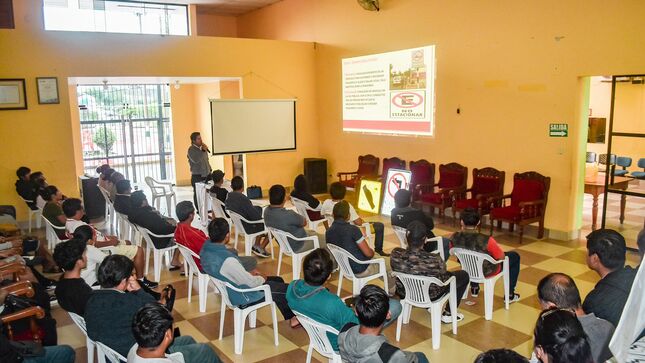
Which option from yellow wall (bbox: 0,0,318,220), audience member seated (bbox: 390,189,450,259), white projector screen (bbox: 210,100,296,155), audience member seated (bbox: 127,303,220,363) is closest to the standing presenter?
white projector screen (bbox: 210,100,296,155)

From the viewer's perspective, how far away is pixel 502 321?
4543mm

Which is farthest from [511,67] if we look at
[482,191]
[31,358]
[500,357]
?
→ [31,358]

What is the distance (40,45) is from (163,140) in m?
4.69

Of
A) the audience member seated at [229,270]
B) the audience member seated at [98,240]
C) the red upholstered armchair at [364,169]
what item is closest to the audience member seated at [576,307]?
the audience member seated at [229,270]

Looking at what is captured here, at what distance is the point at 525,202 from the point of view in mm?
6957

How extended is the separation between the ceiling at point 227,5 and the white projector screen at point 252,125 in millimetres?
2859

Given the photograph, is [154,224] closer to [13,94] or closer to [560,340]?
[560,340]

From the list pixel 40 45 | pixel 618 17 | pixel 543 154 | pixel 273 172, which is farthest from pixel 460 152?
pixel 40 45

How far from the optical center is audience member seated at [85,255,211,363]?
2.93 meters

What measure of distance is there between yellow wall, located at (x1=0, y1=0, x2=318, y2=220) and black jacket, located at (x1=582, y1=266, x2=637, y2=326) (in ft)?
28.3

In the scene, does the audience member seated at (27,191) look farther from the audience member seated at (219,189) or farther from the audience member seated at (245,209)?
the audience member seated at (245,209)

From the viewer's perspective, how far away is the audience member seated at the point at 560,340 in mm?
1972

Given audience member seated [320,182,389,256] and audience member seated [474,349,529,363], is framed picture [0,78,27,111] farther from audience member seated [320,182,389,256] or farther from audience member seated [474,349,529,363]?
audience member seated [474,349,529,363]

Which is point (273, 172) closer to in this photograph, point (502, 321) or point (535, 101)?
point (535, 101)
